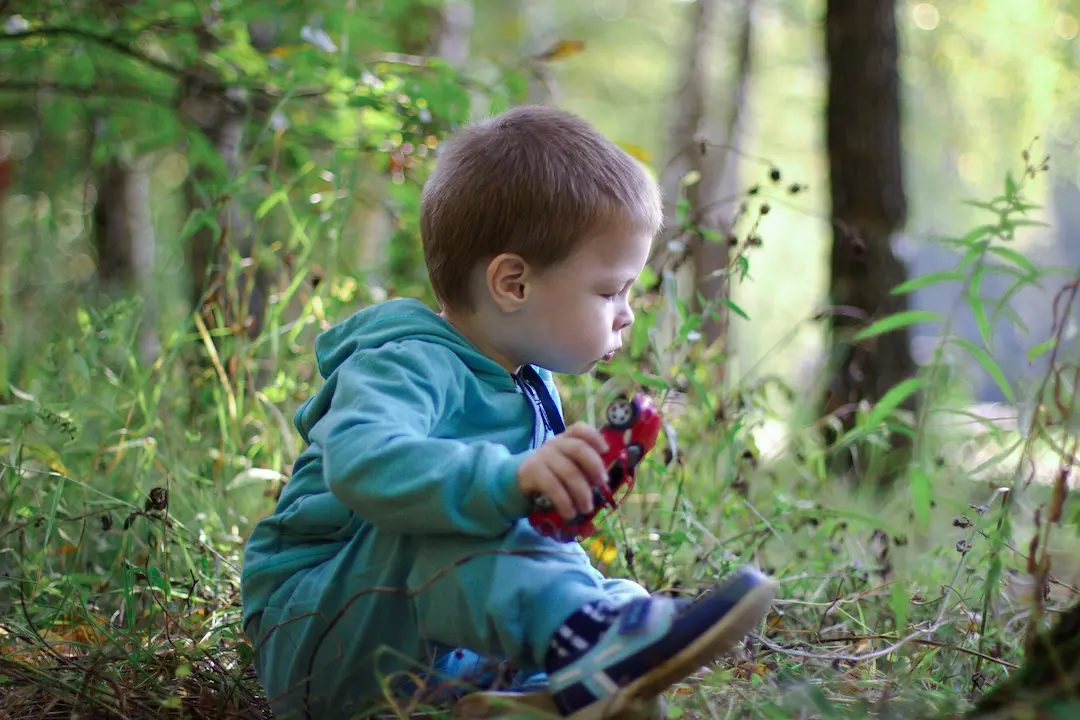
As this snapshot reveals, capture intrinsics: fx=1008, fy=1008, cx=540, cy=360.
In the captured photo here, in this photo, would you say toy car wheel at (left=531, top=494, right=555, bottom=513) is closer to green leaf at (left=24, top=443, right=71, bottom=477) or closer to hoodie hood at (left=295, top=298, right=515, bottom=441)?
hoodie hood at (left=295, top=298, right=515, bottom=441)

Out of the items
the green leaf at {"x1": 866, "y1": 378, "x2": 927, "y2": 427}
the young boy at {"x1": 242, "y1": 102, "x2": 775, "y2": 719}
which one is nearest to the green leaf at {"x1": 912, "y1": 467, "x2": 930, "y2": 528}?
the green leaf at {"x1": 866, "y1": 378, "x2": 927, "y2": 427}

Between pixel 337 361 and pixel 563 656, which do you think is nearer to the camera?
pixel 563 656

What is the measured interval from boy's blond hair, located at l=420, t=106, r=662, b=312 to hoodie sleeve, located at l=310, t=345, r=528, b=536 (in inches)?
14.8

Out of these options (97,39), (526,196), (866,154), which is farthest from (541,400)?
(866,154)

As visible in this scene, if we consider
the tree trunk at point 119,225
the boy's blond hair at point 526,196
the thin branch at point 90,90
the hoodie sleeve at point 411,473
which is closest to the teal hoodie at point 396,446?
the hoodie sleeve at point 411,473

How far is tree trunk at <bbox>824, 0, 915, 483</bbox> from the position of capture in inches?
177

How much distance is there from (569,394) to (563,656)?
150cm

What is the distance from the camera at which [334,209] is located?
9.00 feet

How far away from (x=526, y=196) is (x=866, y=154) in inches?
132

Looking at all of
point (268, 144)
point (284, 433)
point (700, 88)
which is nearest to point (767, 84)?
point (700, 88)

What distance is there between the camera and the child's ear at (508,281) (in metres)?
1.71

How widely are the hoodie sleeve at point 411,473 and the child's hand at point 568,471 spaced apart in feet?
0.12

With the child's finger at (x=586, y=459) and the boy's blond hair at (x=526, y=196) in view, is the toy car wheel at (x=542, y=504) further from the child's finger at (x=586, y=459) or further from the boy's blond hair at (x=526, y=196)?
the boy's blond hair at (x=526, y=196)

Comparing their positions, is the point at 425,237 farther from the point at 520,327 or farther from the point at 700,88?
the point at 700,88
